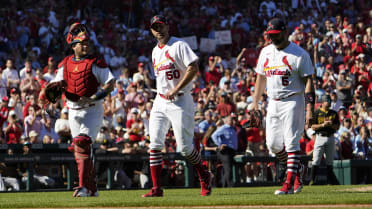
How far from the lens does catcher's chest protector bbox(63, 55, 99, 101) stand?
9523 mm

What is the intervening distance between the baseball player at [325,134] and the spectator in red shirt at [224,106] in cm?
367

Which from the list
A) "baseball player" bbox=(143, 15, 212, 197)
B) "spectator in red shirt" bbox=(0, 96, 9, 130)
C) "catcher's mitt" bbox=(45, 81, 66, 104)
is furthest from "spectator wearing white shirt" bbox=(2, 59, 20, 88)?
"baseball player" bbox=(143, 15, 212, 197)

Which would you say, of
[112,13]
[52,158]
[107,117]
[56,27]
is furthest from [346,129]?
[112,13]

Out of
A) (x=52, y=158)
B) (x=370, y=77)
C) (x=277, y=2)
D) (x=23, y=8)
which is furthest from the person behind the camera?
(x=277, y=2)

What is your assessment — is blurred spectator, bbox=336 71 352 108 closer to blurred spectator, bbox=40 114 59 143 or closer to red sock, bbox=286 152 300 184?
blurred spectator, bbox=40 114 59 143

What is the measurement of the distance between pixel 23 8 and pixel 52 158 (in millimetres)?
10603

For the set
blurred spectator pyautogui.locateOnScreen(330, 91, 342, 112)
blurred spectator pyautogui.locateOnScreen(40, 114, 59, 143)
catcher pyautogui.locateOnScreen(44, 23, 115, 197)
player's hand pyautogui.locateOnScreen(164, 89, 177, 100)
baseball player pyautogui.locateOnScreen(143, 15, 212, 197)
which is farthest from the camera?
blurred spectator pyautogui.locateOnScreen(330, 91, 342, 112)

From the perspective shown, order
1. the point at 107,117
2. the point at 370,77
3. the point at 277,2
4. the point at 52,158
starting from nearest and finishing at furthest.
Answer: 1. the point at 52,158
2. the point at 107,117
3. the point at 370,77
4. the point at 277,2

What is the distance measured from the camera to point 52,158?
15.0m

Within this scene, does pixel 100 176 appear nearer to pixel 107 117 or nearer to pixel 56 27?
pixel 107 117

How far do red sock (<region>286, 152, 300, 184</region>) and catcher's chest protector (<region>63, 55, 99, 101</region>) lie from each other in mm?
2733

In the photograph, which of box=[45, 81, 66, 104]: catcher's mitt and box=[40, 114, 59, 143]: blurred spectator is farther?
box=[40, 114, 59, 143]: blurred spectator

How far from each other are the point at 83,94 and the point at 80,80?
7.6 inches

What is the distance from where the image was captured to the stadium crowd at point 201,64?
17250 millimetres
